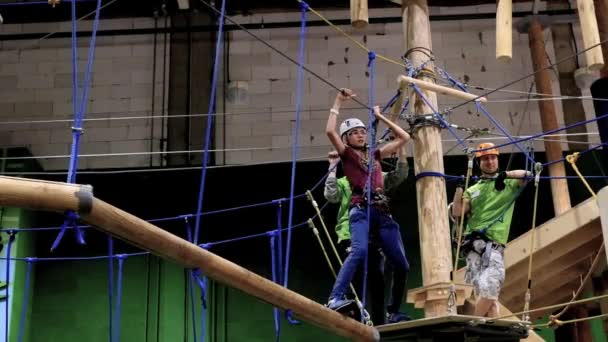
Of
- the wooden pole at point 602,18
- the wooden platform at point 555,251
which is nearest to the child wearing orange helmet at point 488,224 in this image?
the wooden platform at point 555,251

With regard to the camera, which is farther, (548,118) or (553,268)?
(548,118)

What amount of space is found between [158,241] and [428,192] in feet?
7.12

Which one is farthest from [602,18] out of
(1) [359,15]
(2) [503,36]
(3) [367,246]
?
(3) [367,246]

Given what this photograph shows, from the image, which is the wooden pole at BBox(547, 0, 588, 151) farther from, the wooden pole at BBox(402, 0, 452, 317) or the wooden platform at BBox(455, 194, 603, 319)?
the wooden pole at BBox(402, 0, 452, 317)

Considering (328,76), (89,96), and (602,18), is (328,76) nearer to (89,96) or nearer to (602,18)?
(89,96)

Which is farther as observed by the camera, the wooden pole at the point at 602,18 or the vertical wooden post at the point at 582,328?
the vertical wooden post at the point at 582,328

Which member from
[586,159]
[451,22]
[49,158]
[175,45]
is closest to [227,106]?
[175,45]

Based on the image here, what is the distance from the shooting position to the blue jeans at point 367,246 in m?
4.30

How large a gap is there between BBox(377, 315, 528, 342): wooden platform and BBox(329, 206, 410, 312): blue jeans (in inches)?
12.3

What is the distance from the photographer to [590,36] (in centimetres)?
464

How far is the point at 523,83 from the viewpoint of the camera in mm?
8812

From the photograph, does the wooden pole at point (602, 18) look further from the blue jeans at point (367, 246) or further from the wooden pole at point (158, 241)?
the wooden pole at point (158, 241)

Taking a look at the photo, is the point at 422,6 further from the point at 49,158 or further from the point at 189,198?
the point at 49,158

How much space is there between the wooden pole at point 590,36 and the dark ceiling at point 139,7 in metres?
4.57
